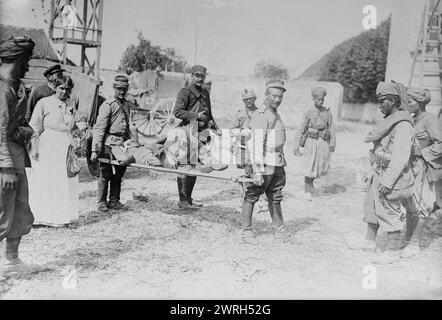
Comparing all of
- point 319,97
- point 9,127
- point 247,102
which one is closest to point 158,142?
point 247,102

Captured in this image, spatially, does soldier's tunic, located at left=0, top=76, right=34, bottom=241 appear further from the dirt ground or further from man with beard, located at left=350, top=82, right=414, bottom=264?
man with beard, located at left=350, top=82, right=414, bottom=264

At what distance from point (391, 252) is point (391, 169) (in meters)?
0.99

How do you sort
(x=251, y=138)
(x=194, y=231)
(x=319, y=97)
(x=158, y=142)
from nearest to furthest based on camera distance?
(x=251, y=138) → (x=194, y=231) → (x=158, y=142) → (x=319, y=97)

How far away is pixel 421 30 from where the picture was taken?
24.1 ft

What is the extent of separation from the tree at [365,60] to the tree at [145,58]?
543 cm

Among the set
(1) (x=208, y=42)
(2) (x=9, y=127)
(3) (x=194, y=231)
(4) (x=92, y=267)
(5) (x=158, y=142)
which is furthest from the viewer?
(1) (x=208, y=42)

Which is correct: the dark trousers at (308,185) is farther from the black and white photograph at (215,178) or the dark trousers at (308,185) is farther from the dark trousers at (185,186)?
the dark trousers at (185,186)

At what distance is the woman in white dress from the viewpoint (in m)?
4.68

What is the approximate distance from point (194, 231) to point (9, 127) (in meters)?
2.53

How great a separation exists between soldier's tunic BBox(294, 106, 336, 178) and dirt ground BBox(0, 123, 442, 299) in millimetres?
1239

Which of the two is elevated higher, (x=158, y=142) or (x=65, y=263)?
(x=158, y=142)

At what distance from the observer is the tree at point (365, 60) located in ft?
46.0

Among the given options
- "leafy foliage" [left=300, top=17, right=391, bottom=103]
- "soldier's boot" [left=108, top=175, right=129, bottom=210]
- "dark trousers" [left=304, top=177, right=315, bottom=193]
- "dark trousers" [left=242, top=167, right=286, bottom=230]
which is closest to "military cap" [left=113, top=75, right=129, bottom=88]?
"soldier's boot" [left=108, top=175, right=129, bottom=210]
